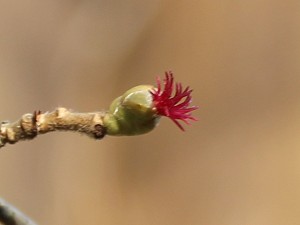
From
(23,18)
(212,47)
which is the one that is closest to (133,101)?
(23,18)

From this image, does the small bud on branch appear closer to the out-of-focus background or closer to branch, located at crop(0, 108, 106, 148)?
branch, located at crop(0, 108, 106, 148)

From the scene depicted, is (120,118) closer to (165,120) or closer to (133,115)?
(133,115)

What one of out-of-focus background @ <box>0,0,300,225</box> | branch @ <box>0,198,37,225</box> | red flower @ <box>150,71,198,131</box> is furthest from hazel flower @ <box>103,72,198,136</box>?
out-of-focus background @ <box>0,0,300,225</box>

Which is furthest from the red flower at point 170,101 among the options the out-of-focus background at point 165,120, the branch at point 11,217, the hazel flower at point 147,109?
the out-of-focus background at point 165,120

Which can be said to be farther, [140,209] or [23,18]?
[140,209]

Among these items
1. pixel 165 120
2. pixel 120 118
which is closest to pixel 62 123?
pixel 120 118

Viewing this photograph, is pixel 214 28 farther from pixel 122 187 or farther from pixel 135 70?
pixel 122 187
